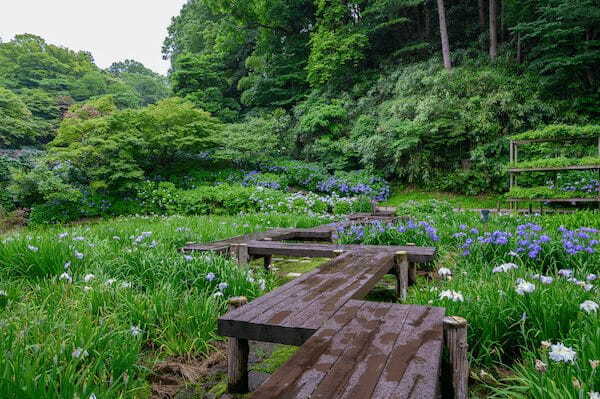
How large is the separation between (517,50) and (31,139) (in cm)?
2384

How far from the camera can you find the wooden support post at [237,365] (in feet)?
5.46

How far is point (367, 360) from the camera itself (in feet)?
3.87

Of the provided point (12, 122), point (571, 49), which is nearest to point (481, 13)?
point (571, 49)

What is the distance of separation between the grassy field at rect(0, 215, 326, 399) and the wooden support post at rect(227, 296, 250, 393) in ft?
1.33

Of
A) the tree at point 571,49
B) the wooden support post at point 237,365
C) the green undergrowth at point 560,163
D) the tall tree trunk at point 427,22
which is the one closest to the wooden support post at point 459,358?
the wooden support post at point 237,365

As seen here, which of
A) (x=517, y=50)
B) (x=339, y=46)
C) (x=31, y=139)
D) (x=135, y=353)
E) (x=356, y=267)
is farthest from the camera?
(x=31, y=139)

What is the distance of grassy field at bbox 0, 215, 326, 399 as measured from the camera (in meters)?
1.46

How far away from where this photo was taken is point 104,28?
49219 mm

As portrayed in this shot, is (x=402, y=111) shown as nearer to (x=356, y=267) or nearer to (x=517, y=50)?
(x=517, y=50)

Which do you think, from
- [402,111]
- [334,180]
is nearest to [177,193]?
[334,180]

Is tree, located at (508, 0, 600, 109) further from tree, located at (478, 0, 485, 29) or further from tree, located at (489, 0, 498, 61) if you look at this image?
tree, located at (478, 0, 485, 29)

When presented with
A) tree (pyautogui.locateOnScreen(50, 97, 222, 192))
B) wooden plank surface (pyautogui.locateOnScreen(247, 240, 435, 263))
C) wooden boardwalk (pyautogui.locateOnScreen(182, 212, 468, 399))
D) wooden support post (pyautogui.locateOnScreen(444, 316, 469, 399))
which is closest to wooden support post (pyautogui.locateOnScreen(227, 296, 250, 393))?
wooden boardwalk (pyautogui.locateOnScreen(182, 212, 468, 399))

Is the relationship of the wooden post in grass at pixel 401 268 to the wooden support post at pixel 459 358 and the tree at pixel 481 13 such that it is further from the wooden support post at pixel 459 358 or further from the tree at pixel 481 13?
A: the tree at pixel 481 13

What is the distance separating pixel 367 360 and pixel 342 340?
185 millimetres
